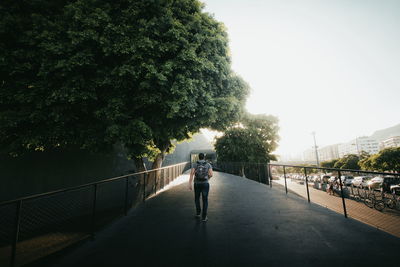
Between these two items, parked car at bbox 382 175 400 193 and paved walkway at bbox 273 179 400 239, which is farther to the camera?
parked car at bbox 382 175 400 193

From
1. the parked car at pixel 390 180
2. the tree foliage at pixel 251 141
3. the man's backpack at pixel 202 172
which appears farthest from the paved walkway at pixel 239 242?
the tree foliage at pixel 251 141

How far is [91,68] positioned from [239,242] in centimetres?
703

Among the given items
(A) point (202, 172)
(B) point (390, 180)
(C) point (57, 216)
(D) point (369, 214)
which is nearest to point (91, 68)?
(A) point (202, 172)

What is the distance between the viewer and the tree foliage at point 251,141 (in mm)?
21844

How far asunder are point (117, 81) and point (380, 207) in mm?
13099

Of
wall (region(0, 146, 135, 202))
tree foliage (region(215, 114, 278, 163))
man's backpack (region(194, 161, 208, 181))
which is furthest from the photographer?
tree foliage (region(215, 114, 278, 163))

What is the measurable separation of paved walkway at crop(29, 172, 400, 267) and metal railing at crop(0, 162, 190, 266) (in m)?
→ 0.58

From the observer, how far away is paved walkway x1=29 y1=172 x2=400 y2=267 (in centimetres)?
289

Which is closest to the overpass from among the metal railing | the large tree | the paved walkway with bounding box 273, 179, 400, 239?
the metal railing

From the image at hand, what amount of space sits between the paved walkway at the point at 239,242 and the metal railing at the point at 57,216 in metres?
0.58

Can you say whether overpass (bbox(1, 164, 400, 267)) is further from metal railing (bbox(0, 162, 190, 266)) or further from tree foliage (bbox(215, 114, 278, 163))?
tree foliage (bbox(215, 114, 278, 163))

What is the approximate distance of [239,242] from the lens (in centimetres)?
346

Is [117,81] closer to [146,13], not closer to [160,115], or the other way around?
[160,115]

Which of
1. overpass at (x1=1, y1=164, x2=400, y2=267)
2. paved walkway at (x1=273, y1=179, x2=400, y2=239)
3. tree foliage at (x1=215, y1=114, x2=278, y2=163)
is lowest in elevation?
paved walkway at (x1=273, y1=179, x2=400, y2=239)
